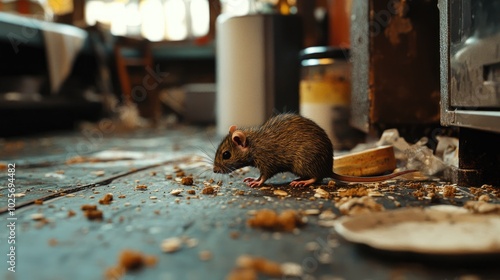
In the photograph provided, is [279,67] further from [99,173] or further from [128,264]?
[128,264]

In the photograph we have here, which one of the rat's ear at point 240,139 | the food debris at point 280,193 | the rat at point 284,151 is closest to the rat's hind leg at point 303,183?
the rat at point 284,151

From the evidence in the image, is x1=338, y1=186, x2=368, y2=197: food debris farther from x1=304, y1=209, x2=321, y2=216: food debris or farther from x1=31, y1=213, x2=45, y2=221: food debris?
x1=31, y1=213, x2=45, y2=221: food debris

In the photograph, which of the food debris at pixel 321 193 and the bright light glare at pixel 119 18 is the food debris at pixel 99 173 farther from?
the bright light glare at pixel 119 18

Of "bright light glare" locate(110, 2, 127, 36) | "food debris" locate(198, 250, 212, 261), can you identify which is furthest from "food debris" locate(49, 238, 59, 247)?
"bright light glare" locate(110, 2, 127, 36)

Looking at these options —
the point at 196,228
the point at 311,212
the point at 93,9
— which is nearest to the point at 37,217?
the point at 196,228

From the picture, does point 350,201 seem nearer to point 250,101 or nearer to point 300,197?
point 300,197

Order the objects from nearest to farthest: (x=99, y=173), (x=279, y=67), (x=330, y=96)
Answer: (x=99, y=173), (x=330, y=96), (x=279, y=67)
